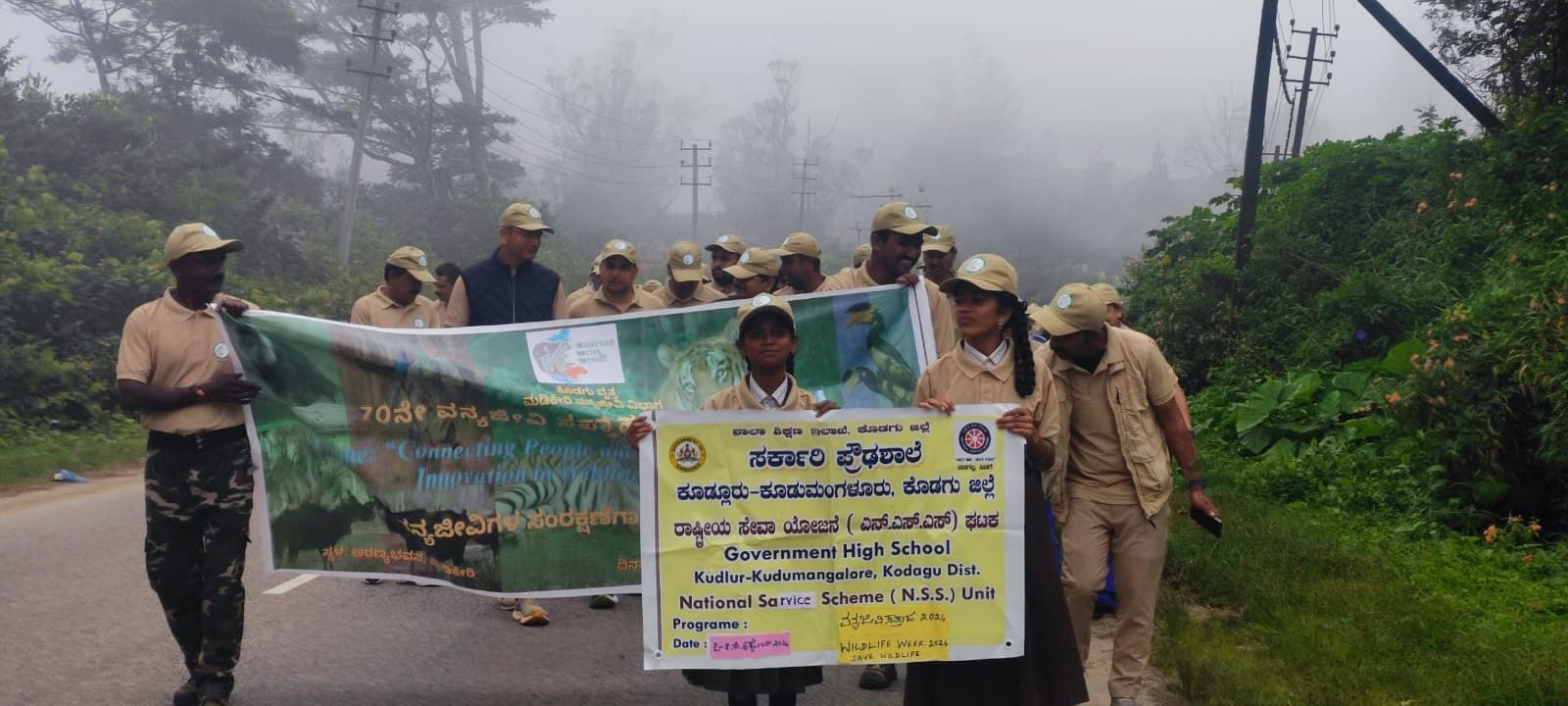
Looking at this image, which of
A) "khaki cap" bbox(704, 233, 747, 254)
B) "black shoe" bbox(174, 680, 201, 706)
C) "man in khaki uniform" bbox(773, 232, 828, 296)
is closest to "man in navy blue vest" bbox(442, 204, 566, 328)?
"man in khaki uniform" bbox(773, 232, 828, 296)

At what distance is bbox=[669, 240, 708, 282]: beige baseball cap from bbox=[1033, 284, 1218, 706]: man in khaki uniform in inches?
139

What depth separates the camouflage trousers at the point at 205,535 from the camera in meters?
4.97

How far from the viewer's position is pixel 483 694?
5.44 m

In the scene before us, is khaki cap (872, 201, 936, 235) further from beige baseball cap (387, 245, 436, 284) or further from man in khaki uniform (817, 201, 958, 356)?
beige baseball cap (387, 245, 436, 284)

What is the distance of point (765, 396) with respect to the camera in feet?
14.5

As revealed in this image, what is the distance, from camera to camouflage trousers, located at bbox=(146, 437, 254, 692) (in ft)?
16.3

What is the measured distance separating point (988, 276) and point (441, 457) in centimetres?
221

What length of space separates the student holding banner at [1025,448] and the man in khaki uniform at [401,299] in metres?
4.66

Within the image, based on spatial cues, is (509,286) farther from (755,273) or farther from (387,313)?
(387,313)

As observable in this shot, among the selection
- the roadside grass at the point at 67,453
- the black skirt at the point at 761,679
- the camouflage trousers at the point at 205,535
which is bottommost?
the roadside grass at the point at 67,453

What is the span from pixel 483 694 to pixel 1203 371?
13.7 m

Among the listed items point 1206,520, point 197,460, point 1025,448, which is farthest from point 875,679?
point 197,460

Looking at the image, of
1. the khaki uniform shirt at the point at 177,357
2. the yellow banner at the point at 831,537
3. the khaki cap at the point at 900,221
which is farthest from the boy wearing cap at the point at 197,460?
the khaki cap at the point at 900,221

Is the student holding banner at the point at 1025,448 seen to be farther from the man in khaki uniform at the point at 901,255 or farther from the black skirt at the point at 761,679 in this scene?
the man in khaki uniform at the point at 901,255
